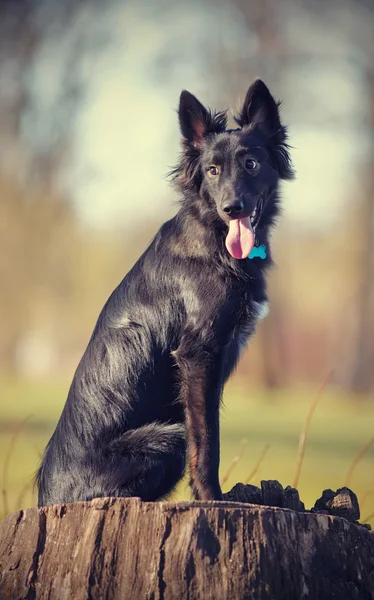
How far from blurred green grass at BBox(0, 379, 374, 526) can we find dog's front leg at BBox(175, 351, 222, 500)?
6.19ft

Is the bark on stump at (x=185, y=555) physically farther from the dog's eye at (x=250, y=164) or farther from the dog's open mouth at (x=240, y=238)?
the dog's eye at (x=250, y=164)

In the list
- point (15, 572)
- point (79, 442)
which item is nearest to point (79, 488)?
point (79, 442)

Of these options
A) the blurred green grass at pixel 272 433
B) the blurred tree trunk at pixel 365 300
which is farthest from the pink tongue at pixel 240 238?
the blurred tree trunk at pixel 365 300

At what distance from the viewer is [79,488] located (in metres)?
4.00

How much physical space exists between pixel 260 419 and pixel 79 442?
1115 cm

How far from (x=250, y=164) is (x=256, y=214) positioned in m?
0.31

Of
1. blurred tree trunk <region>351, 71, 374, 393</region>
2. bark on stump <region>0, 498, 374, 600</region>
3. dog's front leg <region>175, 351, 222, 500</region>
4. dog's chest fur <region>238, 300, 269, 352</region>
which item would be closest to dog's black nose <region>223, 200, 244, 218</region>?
dog's chest fur <region>238, 300, 269, 352</region>

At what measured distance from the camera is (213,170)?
14.5 ft

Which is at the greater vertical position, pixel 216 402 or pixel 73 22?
pixel 73 22

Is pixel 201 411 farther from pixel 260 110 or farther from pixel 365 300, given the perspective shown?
pixel 365 300

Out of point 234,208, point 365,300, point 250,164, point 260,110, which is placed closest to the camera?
point 234,208

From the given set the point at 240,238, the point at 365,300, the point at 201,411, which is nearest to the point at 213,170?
the point at 240,238

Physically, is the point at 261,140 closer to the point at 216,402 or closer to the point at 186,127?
the point at 186,127

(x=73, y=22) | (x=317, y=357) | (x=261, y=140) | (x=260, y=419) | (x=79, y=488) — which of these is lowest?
(x=79, y=488)
